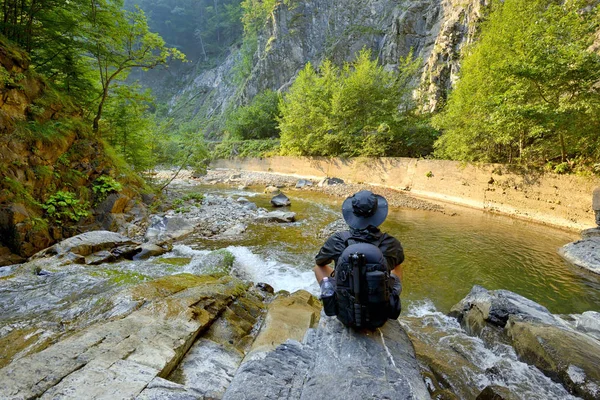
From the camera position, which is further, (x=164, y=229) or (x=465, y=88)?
(x=465, y=88)

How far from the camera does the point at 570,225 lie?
9.62m

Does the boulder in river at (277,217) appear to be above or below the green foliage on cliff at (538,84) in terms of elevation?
below

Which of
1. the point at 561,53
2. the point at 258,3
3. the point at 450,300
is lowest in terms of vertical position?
the point at 450,300

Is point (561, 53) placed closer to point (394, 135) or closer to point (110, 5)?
point (394, 135)

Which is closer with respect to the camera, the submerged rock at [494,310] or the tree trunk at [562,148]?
the submerged rock at [494,310]

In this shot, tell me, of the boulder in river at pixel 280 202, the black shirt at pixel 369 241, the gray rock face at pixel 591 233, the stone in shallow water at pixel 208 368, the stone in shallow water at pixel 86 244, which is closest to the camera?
the stone in shallow water at pixel 208 368

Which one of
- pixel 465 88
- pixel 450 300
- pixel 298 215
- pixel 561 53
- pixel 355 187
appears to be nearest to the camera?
pixel 450 300

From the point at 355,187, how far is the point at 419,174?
4.35 metres

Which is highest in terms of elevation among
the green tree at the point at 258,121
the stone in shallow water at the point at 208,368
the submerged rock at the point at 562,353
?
the green tree at the point at 258,121

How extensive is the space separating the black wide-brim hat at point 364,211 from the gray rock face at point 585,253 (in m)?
7.95

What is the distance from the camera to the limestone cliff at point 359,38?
2262 centimetres

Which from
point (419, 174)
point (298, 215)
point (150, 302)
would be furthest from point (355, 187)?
point (150, 302)

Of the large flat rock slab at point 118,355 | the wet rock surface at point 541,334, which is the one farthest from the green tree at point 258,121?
the large flat rock slab at point 118,355

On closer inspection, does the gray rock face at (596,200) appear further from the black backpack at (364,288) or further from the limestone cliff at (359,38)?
the limestone cliff at (359,38)
